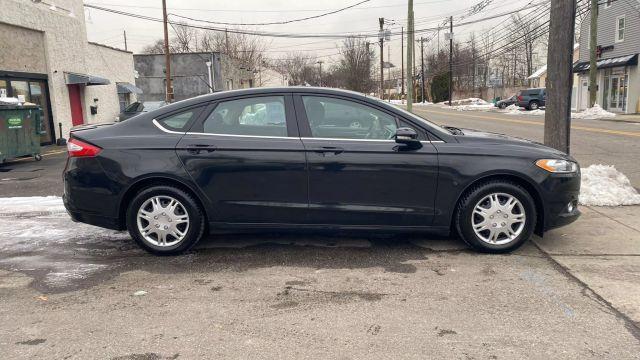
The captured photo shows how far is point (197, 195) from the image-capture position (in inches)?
185

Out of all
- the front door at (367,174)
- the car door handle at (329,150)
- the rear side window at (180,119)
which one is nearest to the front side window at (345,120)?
the front door at (367,174)

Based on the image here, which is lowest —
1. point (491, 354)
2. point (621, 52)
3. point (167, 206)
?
point (491, 354)

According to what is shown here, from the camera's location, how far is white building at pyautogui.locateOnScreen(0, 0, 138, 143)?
1480cm

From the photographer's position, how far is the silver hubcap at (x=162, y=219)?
4715mm

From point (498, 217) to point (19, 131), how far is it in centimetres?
1179

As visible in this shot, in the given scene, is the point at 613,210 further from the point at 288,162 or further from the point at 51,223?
the point at 51,223

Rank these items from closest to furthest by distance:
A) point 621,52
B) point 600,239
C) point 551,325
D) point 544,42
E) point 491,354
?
point 491,354 → point 551,325 → point 600,239 → point 621,52 → point 544,42

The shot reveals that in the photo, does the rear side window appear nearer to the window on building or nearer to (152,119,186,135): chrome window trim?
(152,119,186,135): chrome window trim

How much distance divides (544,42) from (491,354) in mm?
68454

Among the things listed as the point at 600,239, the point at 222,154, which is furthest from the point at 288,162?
the point at 600,239

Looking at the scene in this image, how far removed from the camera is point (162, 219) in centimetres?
473

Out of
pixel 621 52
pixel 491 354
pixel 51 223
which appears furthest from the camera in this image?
pixel 621 52

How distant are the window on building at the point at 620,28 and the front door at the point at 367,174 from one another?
105 feet

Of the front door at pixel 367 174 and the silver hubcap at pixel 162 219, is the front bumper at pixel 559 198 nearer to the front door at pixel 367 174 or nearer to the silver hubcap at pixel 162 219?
the front door at pixel 367 174
